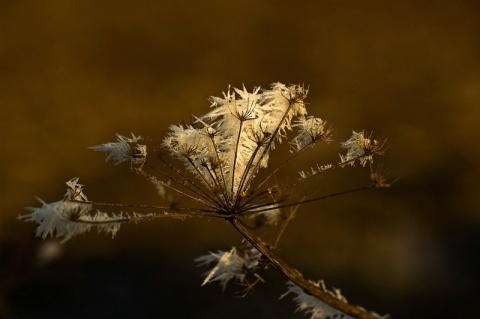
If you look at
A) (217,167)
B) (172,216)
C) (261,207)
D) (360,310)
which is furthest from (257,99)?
(360,310)

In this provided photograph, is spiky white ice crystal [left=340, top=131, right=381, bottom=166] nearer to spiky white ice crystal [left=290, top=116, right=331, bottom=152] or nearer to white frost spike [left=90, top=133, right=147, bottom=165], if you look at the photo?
spiky white ice crystal [left=290, top=116, right=331, bottom=152]

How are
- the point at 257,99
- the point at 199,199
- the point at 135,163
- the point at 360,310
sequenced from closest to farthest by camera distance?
the point at 360,310, the point at 199,199, the point at 135,163, the point at 257,99

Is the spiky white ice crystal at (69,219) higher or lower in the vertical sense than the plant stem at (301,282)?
higher

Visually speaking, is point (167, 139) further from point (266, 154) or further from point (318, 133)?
point (318, 133)

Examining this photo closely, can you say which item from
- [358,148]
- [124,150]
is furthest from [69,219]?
[358,148]

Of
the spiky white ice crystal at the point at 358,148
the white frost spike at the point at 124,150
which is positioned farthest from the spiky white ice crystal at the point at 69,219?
the spiky white ice crystal at the point at 358,148

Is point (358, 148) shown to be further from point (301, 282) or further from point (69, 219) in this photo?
point (69, 219)

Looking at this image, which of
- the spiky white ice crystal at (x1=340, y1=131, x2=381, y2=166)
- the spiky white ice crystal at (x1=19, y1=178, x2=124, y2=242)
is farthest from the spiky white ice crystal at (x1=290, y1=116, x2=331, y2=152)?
the spiky white ice crystal at (x1=19, y1=178, x2=124, y2=242)

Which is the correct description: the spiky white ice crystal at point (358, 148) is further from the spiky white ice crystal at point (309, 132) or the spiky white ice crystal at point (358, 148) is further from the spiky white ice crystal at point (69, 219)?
the spiky white ice crystal at point (69, 219)
